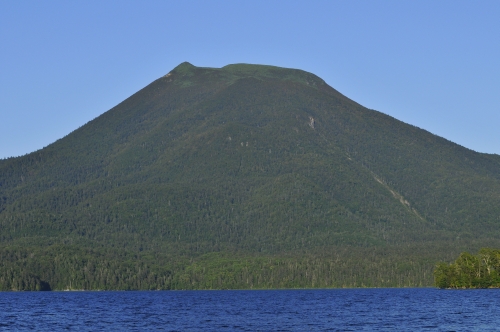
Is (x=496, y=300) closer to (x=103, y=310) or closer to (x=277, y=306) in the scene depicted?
(x=277, y=306)

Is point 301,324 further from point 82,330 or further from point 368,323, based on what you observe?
point 82,330

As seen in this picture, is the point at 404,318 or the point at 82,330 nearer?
the point at 82,330

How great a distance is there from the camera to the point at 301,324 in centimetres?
13438

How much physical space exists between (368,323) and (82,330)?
141 feet

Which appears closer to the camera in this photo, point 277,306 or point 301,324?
point 301,324

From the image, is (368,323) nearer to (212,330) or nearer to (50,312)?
(212,330)

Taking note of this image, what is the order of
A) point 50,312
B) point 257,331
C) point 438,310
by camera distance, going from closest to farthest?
point 257,331, point 438,310, point 50,312

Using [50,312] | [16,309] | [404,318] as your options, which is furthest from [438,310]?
[16,309]

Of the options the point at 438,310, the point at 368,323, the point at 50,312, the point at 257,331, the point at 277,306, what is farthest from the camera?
the point at 277,306

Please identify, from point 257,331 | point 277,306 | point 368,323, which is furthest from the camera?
point 277,306

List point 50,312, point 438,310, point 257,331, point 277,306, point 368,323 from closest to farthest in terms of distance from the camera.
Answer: point 257,331 < point 368,323 < point 438,310 < point 50,312 < point 277,306

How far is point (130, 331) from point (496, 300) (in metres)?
84.2

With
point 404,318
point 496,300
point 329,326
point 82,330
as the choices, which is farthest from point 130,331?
A: point 496,300

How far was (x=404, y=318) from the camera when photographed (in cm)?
14162
